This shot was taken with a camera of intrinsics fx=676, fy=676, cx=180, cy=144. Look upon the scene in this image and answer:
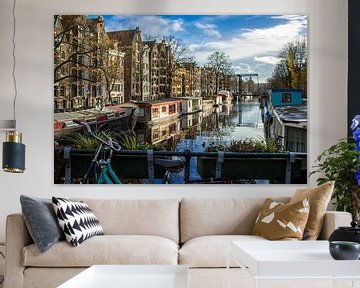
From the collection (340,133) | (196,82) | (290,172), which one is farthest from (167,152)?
(340,133)

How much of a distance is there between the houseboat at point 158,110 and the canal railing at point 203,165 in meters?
0.31

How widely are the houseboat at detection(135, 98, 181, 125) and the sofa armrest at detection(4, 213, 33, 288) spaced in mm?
1966

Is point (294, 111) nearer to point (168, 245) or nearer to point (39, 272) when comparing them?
point (168, 245)

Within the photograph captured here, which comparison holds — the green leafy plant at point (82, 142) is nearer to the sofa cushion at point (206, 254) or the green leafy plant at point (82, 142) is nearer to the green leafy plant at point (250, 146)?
the green leafy plant at point (250, 146)

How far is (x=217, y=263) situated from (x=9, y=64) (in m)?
2.91

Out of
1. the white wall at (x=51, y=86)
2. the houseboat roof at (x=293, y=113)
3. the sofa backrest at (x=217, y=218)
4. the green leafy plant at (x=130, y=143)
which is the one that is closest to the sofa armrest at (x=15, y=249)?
the sofa backrest at (x=217, y=218)

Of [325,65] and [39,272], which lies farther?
[325,65]

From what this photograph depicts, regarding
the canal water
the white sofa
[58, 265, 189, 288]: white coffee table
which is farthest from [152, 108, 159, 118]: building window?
[58, 265, 189, 288]: white coffee table

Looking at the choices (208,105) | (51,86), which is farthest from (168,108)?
(51,86)

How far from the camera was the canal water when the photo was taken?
6312 millimetres

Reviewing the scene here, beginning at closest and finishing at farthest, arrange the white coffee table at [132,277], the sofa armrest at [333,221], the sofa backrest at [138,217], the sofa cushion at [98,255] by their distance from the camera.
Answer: the white coffee table at [132,277]
the sofa cushion at [98,255]
the sofa armrest at [333,221]
the sofa backrest at [138,217]

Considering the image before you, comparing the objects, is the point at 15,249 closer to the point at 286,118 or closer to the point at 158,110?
the point at 158,110

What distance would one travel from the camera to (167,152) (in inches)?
248

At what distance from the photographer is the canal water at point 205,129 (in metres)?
6.31
